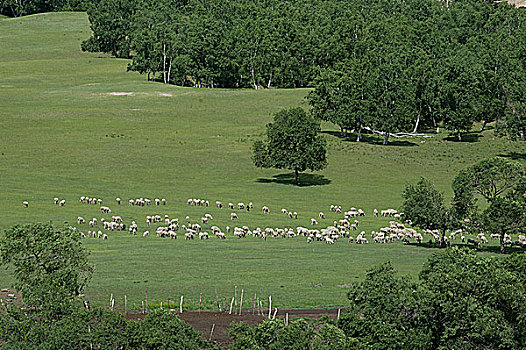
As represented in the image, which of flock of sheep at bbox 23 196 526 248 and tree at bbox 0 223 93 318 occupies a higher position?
tree at bbox 0 223 93 318

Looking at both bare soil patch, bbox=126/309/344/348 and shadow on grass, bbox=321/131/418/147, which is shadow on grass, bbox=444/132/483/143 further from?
bare soil patch, bbox=126/309/344/348

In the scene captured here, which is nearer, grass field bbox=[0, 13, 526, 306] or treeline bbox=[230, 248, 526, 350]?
treeline bbox=[230, 248, 526, 350]

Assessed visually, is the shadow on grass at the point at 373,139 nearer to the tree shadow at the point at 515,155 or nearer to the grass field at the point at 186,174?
the grass field at the point at 186,174

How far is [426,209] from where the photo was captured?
176 ft

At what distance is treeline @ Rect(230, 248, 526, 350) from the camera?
26859 mm

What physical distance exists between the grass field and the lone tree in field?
6.91 ft

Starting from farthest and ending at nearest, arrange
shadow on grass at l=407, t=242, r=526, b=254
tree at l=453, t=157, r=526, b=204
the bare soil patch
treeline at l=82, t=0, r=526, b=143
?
treeline at l=82, t=0, r=526, b=143 → shadow on grass at l=407, t=242, r=526, b=254 → tree at l=453, t=157, r=526, b=204 → the bare soil patch

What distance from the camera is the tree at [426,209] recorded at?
5288cm

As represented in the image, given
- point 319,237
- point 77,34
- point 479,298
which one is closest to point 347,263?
point 319,237

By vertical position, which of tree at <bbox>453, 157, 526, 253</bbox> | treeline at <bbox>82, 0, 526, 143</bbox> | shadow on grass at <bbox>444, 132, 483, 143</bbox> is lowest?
tree at <bbox>453, 157, 526, 253</bbox>

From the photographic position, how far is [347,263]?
4572 cm

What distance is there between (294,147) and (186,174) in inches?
476

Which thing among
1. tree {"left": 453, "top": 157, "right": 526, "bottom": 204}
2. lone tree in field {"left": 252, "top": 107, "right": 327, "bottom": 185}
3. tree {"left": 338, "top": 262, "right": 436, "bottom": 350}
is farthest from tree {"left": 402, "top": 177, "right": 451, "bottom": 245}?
tree {"left": 338, "top": 262, "right": 436, "bottom": 350}

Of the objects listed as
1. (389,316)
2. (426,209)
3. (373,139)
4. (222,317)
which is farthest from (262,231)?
(373,139)
